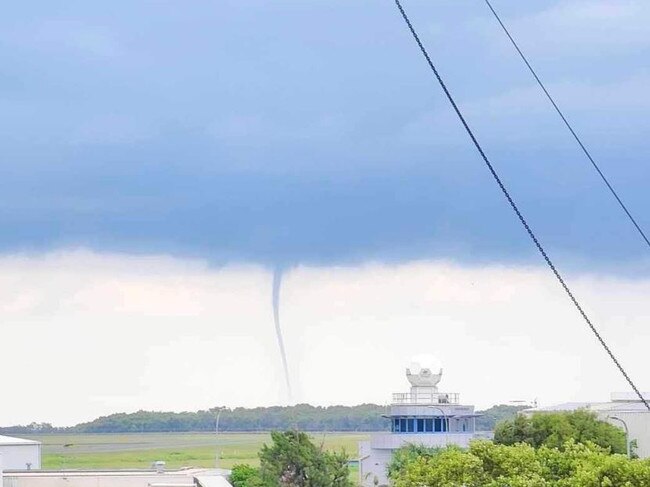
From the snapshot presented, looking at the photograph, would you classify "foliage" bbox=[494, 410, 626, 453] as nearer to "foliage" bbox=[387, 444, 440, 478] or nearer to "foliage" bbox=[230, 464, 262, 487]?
"foliage" bbox=[387, 444, 440, 478]

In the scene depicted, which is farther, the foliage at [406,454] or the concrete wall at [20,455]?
the foliage at [406,454]

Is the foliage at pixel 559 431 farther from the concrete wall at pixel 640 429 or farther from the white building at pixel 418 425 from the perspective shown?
the white building at pixel 418 425

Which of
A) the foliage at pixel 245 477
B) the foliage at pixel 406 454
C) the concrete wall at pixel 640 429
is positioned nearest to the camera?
the foliage at pixel 245 477

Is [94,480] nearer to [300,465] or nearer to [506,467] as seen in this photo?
[506,467]

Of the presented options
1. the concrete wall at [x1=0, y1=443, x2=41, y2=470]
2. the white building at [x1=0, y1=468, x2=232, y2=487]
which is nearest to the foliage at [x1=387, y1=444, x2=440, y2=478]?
the concrete wall at [x1=0, y1=443, x2=41, y2=470]

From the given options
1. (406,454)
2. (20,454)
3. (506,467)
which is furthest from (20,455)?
(506,467)

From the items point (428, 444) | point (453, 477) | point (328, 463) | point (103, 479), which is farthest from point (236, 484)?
point (453, 477)

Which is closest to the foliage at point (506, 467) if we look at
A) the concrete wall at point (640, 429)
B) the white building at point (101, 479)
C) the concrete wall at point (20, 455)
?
the white building at point (101, 479)
